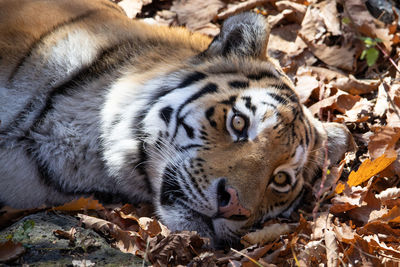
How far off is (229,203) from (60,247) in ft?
3.08

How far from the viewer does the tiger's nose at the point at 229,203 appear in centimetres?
270

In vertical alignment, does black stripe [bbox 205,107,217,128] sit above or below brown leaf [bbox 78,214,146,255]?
above

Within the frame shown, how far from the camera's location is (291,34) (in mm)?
5273

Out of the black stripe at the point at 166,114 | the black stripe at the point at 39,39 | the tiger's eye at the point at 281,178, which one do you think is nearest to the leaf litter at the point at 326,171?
the tiger's eye at the point at 281,178

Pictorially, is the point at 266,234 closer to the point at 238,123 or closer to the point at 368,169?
the point at 238,123

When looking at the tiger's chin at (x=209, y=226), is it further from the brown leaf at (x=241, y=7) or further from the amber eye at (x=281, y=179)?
the brown leaf at (x=241, y=7)

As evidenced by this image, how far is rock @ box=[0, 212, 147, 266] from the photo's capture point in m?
2.50

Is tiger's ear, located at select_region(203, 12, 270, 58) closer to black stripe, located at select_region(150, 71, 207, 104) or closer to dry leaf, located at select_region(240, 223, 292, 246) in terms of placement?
black stripe, located at select_region(150, 71, 207, 104)

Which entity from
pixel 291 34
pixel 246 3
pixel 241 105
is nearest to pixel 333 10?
pixel 291 34

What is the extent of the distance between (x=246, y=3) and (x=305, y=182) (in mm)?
2730

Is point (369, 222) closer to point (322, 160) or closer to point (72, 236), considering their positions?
point (322, 160)

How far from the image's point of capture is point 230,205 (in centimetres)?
271

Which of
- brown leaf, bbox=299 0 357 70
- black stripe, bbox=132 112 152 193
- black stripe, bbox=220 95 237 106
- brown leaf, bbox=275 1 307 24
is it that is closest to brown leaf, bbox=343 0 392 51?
brown leaf, bbox=299 0 357 70

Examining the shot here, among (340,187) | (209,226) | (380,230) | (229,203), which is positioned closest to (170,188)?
(209,226)
